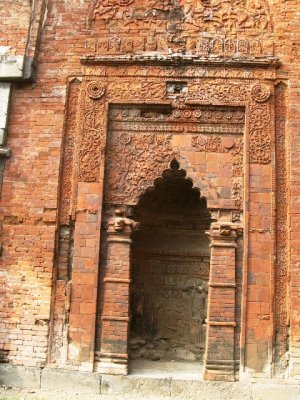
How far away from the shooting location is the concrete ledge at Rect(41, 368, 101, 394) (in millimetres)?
6789

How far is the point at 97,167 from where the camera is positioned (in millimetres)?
7371

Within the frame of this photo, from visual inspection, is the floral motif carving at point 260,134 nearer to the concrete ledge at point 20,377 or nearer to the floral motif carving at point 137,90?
the floral motif carving at point 137,90

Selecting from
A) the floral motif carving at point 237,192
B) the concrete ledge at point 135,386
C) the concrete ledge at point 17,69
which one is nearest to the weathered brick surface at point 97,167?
the floral motif carving at point 237,192

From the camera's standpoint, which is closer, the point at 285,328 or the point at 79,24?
the point at 285,328

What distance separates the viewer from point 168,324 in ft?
27.8

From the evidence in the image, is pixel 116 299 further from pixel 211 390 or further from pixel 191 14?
pixel 191 14

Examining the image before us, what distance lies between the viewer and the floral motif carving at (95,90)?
7.56 m

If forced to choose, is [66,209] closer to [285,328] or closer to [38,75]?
[38,75]

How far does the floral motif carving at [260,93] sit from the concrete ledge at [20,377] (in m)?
5.08

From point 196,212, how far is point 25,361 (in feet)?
12.1

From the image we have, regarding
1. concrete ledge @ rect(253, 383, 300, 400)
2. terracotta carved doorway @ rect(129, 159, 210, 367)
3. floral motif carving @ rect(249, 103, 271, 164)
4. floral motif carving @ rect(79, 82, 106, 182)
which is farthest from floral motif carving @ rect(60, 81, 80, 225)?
concrete ledge @ rect(253, 383, 300, 400)

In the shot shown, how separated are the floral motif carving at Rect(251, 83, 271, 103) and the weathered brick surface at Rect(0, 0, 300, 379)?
0.18ft

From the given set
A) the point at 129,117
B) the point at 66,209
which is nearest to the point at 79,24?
the point at 129,117

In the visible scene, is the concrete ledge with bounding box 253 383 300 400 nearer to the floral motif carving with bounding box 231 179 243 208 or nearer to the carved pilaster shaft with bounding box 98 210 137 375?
the carved pilaster shaft with bounding box 98 210 137 375
